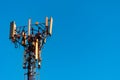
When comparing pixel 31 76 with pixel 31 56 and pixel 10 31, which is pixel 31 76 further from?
pixel 10 31

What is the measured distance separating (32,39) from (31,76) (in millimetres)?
3010

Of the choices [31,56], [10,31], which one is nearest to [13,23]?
[10,31]

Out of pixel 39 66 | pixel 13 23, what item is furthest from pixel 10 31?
pixel 39 66

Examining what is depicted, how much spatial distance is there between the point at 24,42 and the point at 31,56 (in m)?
1.22

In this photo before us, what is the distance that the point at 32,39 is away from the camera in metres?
40.1

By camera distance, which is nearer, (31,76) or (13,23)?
(31,76)

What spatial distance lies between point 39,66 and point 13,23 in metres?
4.29

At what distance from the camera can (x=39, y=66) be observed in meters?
→ 40.1

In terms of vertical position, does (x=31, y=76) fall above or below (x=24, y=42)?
below

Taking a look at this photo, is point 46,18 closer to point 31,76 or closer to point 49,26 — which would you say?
point 49,26

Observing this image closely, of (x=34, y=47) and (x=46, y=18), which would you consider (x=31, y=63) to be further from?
(x=46, y=18)

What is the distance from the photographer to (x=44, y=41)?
4044 centimetres

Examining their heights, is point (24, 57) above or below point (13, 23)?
below

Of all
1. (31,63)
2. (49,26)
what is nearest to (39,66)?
(31,63)
